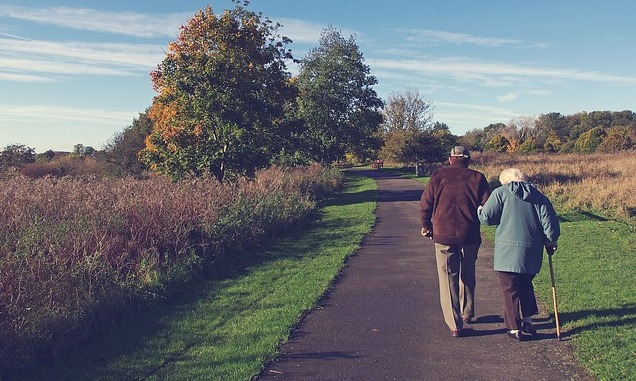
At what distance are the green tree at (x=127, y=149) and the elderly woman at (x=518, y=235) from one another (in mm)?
31528

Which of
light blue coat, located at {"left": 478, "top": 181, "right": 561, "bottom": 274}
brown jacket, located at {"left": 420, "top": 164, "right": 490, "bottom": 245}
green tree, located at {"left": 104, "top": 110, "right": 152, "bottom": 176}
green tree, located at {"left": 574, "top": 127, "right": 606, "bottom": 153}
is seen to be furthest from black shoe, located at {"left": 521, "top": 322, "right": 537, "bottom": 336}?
green tree, located at {"left": 574, "top": 127, "right": 606, "bottom": 153}

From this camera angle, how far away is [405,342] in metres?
5.55

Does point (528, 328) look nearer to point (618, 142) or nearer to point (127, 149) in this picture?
point (127, 149)

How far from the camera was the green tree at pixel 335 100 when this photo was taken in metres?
39.0

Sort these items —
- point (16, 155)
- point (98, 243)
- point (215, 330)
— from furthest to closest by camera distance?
point (16, 155) < point (98, 243) < point (215, 330)

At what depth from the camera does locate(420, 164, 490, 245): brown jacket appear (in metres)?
5.75

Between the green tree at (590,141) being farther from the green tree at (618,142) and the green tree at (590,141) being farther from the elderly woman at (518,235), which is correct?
the elderly woman at (518,235)

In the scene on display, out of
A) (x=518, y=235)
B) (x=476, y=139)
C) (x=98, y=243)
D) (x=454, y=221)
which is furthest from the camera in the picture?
(x=476, y=139)

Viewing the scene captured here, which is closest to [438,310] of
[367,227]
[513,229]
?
[513,229]

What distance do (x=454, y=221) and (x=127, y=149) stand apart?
3431cm

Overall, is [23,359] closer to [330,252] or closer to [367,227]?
[330,252]

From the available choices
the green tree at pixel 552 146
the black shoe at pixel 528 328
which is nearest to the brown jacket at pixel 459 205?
the black shoe at pixel 528 328

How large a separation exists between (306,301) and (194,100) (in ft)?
44.7

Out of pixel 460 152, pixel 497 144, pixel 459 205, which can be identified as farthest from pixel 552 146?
pixel 459 205
